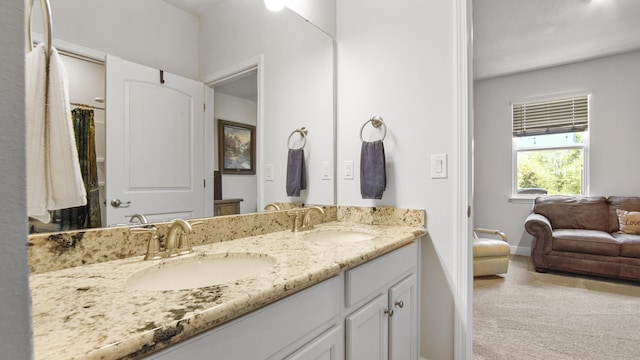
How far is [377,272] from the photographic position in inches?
50.3

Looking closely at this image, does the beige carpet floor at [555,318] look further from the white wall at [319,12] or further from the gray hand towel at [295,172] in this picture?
the white wall at [319,12]

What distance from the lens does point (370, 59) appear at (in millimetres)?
1929

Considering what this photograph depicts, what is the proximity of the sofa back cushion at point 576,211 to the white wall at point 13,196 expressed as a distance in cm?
494

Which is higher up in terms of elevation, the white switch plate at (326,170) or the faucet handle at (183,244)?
the white switch plate at (326,170)

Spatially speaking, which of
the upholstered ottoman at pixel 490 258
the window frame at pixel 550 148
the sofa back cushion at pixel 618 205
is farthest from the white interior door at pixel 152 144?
the window frame at pixel 550 148

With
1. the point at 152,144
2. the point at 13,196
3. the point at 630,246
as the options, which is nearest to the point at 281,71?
the point at 152,144

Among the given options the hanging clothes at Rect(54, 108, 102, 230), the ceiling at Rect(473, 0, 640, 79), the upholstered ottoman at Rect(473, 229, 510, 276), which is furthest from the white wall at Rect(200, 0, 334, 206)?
the upholstered ottoman at Rect(473, 229, 510, 276)

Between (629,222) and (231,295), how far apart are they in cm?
461

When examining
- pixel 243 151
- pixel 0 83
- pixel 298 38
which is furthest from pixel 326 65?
pixel 0 83

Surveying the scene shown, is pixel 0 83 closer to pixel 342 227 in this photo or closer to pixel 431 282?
pixel 342 227

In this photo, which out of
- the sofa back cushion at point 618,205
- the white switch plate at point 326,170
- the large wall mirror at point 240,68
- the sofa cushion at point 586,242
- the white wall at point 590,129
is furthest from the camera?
the white wall at point 590,129

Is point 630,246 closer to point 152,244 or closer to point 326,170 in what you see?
point 326,170

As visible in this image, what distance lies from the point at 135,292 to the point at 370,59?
5.65ft

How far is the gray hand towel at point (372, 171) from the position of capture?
1.80 metres
